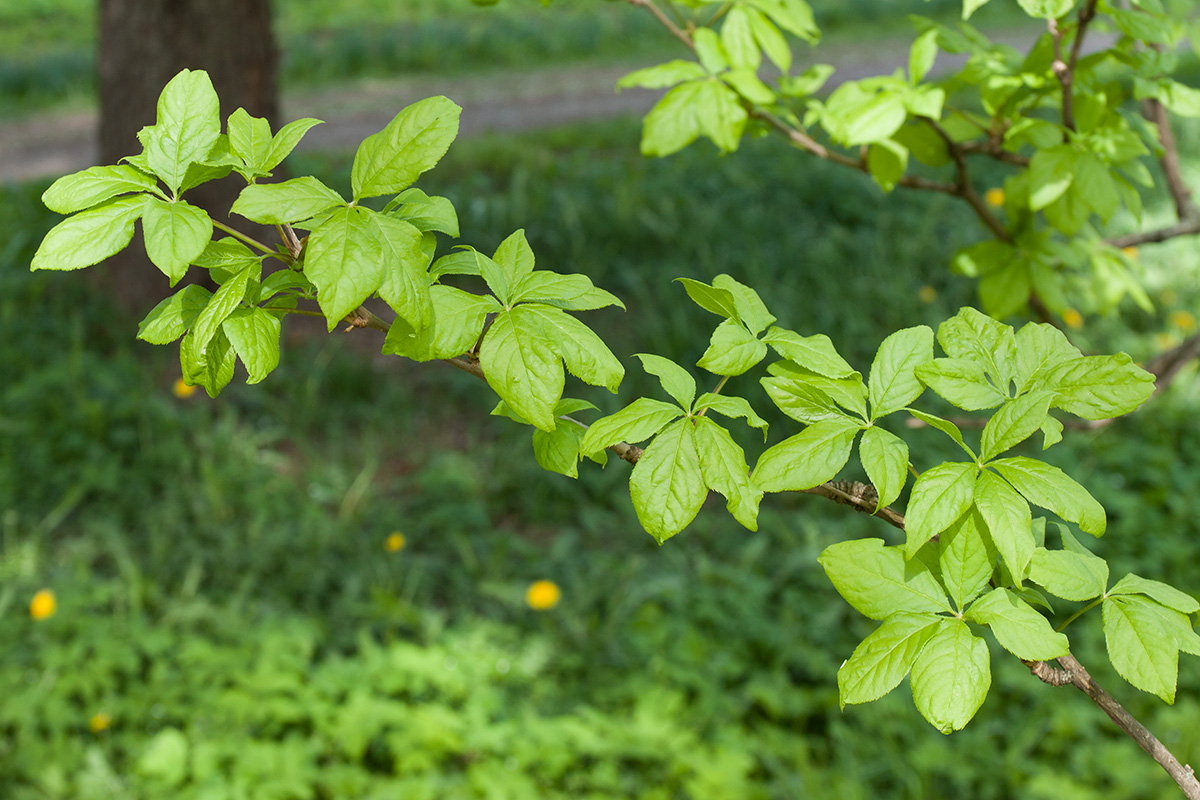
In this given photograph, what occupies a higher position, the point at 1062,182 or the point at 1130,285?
the point at 1062,182

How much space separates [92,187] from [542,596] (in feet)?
6.57

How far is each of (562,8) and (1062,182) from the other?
10.8m

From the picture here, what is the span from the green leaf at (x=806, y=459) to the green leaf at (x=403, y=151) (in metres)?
0.35

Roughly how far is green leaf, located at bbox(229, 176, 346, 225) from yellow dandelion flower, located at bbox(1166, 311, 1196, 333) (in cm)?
402

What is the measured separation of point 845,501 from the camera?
0.75 meters

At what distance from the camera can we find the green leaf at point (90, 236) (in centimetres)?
62

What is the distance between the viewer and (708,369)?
70cm

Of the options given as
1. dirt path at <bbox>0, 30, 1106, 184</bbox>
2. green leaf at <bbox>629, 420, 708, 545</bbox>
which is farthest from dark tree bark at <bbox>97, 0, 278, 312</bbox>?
green leaf at <bbox>629, 420, 708, 545</bbox>

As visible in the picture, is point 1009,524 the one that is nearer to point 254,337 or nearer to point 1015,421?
point 1015,421

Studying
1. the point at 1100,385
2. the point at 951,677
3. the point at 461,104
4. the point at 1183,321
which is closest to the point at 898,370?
the point at 1100,385

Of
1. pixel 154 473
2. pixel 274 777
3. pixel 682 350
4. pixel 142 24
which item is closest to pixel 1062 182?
pixel 274 777

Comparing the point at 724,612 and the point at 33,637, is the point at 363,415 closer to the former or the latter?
the point at 33,637

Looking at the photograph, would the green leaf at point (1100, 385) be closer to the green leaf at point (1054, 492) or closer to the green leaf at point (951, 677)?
the green leaf at point (1054, 492)

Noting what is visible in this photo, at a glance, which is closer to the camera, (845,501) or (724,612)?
(845,501)
